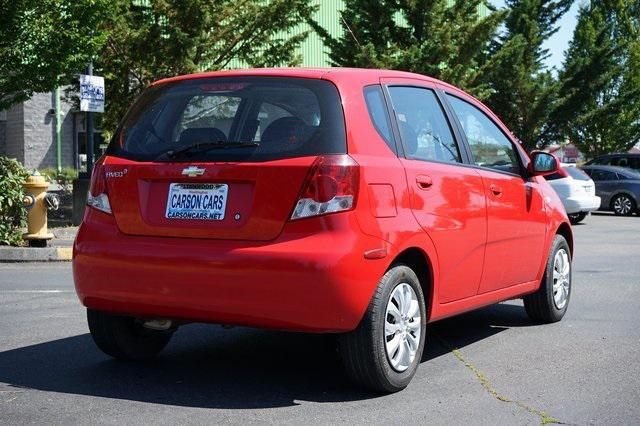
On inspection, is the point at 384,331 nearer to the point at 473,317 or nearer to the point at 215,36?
the point at 473,317

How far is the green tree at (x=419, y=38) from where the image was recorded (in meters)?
24.6

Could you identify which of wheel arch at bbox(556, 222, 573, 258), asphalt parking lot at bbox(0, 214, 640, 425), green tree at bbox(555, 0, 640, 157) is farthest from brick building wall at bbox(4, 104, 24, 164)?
wheel arch at bbox(556, 222, 573, 258)

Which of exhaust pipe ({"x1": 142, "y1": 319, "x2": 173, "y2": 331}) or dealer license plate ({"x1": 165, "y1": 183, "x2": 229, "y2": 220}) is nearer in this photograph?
dealer license plate ({"x1": 165, "y1": 183, "x2": 229, "y2": 220})

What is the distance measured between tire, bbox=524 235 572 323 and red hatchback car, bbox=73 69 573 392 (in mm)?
1421

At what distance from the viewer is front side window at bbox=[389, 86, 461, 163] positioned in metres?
5.60

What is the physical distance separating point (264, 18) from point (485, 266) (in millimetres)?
14474

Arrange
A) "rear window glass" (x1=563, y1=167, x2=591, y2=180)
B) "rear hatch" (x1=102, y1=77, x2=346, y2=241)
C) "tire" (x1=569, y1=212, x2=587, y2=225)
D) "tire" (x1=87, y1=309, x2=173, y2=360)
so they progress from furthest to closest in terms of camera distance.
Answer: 1. "tire" (x1=569, y1=212, x2=587, y2=225)
2. "rear window glass" (x1=563, y1=167, x2=591, y2=180)
3. "tire" (x1=87, y1=309, x2=173, y2=360)
4. "rear hatch" (x1=102, y1=77, x2=346, y2=241)

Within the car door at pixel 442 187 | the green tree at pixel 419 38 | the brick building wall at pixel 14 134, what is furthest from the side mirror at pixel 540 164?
the brick building wall at pixel 14 134

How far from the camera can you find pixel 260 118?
209 inches

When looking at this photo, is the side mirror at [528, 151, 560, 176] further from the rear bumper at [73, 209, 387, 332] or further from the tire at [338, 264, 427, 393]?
the rear bumper at [73, 209, 387, 332]

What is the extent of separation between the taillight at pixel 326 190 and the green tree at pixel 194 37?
14.5 m

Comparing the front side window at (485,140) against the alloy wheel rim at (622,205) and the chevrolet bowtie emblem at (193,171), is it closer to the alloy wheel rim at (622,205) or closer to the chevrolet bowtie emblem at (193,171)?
the chevrolet bowtie emblem at (193,171)

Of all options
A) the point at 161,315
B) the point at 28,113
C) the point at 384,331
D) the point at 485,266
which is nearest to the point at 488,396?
the point at 384,331

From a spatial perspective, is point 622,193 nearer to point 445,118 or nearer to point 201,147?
point 445,118
